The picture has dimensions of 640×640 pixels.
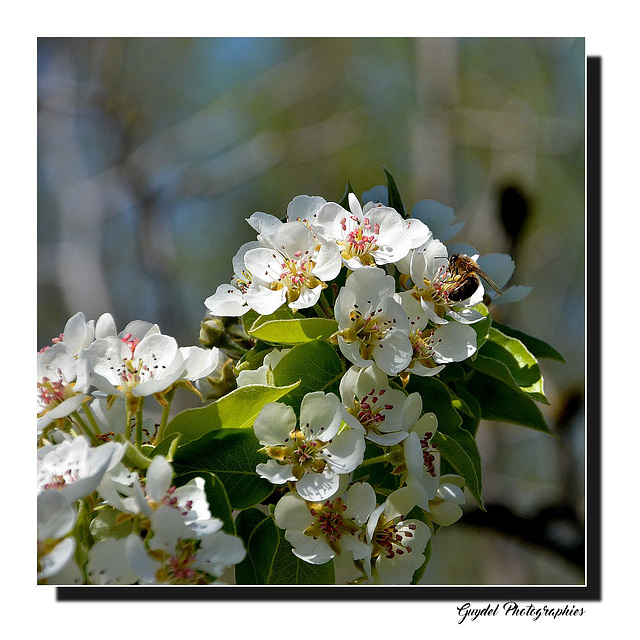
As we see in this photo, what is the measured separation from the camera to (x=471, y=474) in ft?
3.98

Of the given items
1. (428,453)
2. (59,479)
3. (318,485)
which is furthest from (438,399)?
(59,479)

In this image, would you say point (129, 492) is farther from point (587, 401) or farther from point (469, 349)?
point (587, 401)

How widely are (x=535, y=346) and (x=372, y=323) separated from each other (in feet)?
2.06

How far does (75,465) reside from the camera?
0.99 meters

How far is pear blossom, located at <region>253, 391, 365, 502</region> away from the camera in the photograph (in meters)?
1.06

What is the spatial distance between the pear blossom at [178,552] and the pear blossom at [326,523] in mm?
135

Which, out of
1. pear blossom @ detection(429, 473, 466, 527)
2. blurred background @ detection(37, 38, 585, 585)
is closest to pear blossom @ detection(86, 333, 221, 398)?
pear blossom @ detection(429, 473, 466, 527)

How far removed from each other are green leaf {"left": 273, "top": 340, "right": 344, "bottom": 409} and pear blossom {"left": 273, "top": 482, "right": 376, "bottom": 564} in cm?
16

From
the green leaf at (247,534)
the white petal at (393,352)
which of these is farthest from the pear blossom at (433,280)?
the green leaf at (247,534)

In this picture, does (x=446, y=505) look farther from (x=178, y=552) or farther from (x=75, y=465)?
(x=75, y=465)

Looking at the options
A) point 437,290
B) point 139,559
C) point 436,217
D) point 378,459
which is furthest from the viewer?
point 436,217

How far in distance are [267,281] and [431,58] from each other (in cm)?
359

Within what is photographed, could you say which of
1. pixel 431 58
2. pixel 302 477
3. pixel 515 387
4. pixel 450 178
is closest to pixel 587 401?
pixel 515 387

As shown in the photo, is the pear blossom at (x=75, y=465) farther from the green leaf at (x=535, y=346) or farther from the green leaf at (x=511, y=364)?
the green leaf at (x=535, y=346)
